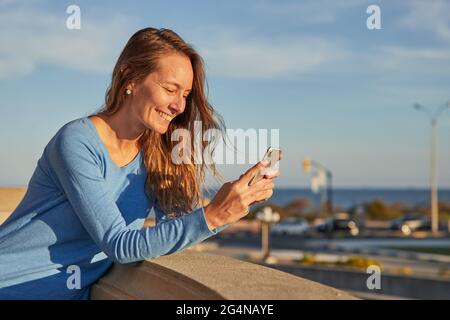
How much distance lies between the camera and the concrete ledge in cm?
269

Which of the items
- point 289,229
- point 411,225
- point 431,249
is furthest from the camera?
point 289,229

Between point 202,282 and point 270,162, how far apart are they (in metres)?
0.48

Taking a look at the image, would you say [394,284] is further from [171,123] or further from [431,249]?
[431,249]

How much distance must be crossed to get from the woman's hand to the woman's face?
511mm

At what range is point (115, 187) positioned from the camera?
130 inches

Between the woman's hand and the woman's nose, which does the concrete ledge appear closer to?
the woman's hand

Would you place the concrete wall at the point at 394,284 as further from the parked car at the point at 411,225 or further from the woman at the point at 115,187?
the parked car at the point at 411,225

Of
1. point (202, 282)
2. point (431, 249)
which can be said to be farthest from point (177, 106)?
point (431, 249)

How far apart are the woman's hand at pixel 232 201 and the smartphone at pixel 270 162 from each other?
0.8 inches

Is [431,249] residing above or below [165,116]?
below
